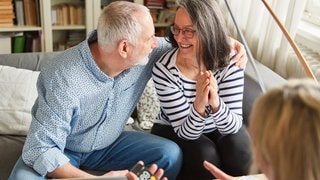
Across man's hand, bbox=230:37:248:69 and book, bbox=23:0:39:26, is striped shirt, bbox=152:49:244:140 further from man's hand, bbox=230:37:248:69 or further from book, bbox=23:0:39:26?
book, bbox=23:0:39:26

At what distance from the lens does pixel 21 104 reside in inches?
78.4

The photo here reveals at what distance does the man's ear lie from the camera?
1.51m

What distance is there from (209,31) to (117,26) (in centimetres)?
34

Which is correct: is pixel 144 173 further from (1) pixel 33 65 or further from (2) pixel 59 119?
(1) pixel 33 65

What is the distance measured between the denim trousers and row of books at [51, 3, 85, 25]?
5.94ft

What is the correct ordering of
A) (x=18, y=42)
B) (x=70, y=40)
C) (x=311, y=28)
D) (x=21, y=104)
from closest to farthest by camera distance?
(x=21, y=104), (x=311, y=28), (x=18, y=42), (x=70, y=40)

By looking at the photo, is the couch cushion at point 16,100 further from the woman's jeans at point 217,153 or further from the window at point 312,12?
the window at point 312,12

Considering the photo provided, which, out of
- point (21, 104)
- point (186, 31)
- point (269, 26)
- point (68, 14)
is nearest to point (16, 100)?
point (21, 104)

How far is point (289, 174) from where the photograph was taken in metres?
0.70

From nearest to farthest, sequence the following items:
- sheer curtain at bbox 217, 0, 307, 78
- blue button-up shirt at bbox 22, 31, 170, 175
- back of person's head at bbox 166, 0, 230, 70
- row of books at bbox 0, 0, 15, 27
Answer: blue button-up shirt at bbox 22, 31, 170, 175, back of person's head at bbox 166, 0, 230, 70, sheer curtain at bbox 217, 0, 307, 78, row of books at bbox 0, 0, 15, 27

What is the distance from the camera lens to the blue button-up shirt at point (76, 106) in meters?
1.43

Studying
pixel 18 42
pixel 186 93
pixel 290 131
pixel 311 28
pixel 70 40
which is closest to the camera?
pixel 290 131

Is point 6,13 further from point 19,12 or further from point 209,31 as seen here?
point 209,31

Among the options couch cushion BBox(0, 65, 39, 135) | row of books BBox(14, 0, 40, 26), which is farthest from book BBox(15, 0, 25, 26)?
couch cushion BBox(0, 65, 39, 135)
